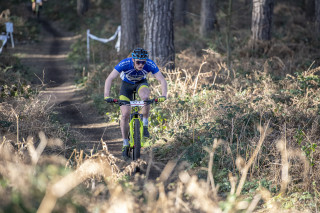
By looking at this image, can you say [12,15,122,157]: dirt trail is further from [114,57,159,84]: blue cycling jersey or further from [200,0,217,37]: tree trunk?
[200,0,217,37]: tree trunk

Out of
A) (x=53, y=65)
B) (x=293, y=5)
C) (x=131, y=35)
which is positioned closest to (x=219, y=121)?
(x=131, y=35)

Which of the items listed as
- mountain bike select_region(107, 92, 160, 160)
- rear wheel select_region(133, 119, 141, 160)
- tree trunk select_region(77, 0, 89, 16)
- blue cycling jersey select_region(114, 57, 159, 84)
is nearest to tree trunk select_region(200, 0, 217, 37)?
blue cycling jersey select_region(114, 57, 159, 84)

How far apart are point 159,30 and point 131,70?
12.3ft

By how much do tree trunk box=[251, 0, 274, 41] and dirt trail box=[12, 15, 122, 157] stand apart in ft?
23.5

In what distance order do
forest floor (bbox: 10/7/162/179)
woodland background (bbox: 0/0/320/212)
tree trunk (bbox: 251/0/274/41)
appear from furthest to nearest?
tree trunk (bbox: 251/0/274/41) < forest floor (bbox: 10/7/162/179) < woodland background (bbox: 0/0/320/212)

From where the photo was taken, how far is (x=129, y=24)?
14.8 metres

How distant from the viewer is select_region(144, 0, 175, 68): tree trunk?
9.45 m

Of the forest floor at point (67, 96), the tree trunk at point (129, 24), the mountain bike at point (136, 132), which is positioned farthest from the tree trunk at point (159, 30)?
the tree trunk at point (129, 24)

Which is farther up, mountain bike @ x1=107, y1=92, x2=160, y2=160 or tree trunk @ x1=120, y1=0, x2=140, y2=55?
tree trunk @ x1=120, y1=0, x2=140, y2=55

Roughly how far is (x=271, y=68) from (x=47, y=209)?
9464 mm

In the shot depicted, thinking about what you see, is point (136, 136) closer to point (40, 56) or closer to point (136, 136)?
point (136, 136)

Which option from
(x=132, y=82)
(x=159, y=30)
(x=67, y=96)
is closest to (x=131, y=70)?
(x=132, y=82)

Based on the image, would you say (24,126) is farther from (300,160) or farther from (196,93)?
(300,160)

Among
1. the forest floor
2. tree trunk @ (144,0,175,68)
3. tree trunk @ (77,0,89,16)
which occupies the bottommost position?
the forest floor
